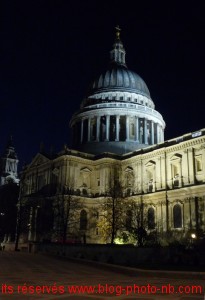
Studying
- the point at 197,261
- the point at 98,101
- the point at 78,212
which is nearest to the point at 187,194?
the point at 78,212

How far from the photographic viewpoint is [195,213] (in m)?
56.1

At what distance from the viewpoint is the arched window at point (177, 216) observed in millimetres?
58784

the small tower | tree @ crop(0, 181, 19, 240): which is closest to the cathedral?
tree @ crop(0, 181, 19, 240)

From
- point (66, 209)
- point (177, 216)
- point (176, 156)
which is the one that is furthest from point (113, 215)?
point (176, 156)

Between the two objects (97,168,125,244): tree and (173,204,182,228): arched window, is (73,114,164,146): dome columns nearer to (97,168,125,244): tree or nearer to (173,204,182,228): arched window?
(97,168,125,244): tree

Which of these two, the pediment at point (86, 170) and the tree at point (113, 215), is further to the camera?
the pediment at point (86, 170)

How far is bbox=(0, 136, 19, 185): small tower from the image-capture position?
5005 inches

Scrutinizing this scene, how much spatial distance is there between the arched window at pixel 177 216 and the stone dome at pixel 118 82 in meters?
40.2

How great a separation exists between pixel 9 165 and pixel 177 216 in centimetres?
8393

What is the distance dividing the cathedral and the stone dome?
26cm

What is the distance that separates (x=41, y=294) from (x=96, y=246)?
2684 cm

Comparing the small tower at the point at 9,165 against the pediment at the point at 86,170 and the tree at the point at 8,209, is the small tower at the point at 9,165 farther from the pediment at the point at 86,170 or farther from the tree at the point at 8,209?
the pediment at the point at 86,170

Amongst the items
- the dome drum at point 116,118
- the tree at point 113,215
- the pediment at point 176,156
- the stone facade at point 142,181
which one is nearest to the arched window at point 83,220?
the stone facade at point 142,181

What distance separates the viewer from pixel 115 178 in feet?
234
